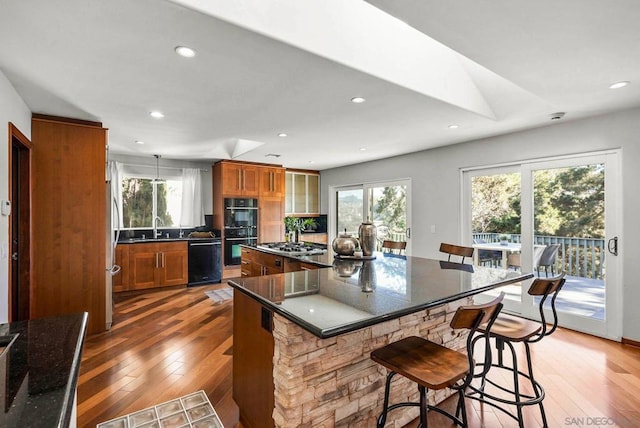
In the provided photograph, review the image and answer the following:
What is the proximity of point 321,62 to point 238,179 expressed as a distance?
4.23 metres

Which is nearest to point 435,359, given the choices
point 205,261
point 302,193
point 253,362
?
→ point 253,362

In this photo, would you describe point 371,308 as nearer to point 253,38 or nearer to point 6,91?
point 253,38

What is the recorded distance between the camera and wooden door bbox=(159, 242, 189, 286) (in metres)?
5.36

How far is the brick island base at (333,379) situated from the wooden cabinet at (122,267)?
14.9 ft

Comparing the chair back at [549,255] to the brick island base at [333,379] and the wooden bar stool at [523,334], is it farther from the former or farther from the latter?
the brick island base at [333,379]

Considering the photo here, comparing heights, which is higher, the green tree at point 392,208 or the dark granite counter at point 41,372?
the green tree at point 392,208

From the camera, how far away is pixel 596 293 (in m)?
3.43

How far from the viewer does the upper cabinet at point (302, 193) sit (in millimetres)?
7141

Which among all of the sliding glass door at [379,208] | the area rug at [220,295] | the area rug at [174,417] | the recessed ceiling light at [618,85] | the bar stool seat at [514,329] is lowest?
the area rug at [174,417]

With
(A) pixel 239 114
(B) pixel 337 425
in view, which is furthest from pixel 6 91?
(B) pixel 337 425

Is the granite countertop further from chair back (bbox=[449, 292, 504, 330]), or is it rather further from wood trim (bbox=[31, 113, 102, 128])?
wood trim (bbox=[31, 113, 102, 128])

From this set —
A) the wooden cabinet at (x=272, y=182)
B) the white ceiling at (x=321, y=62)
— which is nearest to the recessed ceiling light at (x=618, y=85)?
the white ceiling at (x=321, y=62)

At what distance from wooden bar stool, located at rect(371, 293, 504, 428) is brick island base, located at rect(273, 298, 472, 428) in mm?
132

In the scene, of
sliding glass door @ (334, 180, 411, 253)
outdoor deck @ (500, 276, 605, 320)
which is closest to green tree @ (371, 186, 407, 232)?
sliding glass door @ (334, 180, 411, 253)
